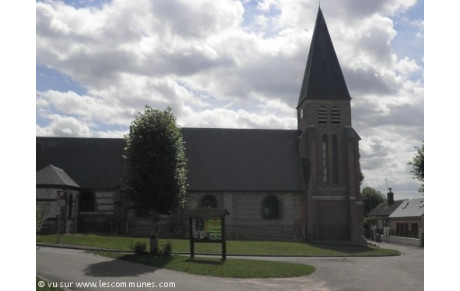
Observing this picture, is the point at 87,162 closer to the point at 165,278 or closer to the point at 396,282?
the point at 165,278

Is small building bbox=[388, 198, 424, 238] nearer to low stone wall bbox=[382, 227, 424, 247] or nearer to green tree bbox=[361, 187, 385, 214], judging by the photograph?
low stone wall bbox=[382, 227, 424, 247]

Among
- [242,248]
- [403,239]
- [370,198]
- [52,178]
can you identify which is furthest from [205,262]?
[370,198]

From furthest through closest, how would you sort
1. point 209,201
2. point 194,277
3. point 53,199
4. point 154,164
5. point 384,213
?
point 384,213, point 209,201, point 53,199, point 154,164, point 194,277

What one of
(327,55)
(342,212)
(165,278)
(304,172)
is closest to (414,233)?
(342,212)

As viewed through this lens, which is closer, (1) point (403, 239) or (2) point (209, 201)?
(2) point (209, 201)

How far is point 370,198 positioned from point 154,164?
85903 millimetres

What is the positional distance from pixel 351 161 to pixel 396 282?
77.0ft

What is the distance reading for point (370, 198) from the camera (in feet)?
330

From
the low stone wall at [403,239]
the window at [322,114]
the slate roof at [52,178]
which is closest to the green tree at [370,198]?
the low stone wall at [403,239]

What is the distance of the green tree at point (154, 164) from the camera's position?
23172mm

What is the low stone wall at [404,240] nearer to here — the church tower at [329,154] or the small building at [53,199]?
the church tower at [329,154]

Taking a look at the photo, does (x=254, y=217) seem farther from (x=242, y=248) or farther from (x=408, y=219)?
(x=408, y=219)

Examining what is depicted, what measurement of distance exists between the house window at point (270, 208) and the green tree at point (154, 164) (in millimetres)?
15649

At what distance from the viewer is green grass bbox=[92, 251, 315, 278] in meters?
16.9
